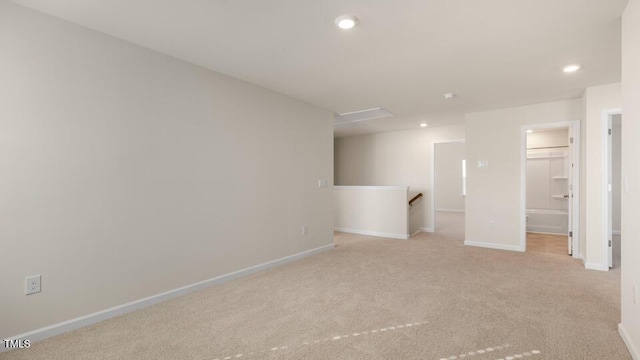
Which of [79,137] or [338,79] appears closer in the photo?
[79,137]

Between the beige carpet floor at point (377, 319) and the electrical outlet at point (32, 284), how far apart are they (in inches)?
14.5

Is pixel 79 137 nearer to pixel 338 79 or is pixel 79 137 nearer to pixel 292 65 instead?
pixel 292 65

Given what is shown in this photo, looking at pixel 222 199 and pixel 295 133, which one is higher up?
pixel 295 133

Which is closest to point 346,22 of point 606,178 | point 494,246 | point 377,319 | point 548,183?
point 377,319

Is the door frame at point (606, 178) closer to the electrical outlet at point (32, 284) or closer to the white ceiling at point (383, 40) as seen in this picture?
the white ceiling at point (383, 40)

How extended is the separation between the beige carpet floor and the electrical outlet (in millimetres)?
369

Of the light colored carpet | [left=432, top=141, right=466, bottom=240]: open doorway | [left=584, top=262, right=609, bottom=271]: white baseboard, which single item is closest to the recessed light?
[left=584, top=262, right=609, bottom=271]: white baseboard

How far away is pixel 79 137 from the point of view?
237cm

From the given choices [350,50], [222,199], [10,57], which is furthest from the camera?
[222,199]

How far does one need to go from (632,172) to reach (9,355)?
13.5 feet

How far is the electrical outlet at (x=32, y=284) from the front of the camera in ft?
7.00

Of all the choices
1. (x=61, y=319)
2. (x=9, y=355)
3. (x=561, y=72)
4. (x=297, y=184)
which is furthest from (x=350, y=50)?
(x=9, y=355)

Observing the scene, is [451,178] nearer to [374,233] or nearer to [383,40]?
[374,233]

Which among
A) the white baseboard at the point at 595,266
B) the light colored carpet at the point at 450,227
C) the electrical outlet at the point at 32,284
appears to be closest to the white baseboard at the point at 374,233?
the light colored carpet at the point at 450,227
